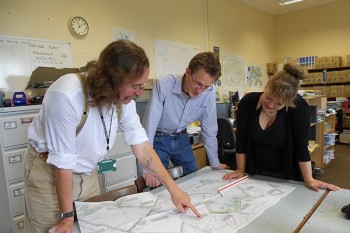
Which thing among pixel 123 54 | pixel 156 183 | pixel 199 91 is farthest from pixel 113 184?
pixel 123 54

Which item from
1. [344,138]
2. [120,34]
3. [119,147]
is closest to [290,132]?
[119,147]

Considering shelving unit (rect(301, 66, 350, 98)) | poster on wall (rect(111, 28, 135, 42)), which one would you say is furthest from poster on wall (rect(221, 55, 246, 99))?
poster on wall (rect(111, 28, 135, 42))

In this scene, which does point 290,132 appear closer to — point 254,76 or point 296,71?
point 296,71

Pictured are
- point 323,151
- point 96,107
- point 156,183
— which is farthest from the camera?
point 323,151

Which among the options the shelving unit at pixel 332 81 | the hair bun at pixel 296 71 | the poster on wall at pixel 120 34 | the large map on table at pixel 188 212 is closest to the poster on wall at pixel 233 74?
the shelving unit at pixel 332 81

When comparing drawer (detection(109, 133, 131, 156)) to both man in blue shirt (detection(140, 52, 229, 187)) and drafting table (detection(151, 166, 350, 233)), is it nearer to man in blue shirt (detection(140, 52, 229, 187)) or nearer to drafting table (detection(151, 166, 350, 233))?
man in blue shirt (detection(140, 52, 229, 187))

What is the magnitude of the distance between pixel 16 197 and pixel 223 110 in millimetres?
2844

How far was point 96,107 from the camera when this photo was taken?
972 mm

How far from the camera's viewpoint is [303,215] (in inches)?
37.7

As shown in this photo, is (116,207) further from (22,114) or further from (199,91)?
(22,114)

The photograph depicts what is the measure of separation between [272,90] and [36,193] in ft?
3.82

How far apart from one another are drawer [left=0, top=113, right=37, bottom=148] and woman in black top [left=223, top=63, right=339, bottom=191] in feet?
5.01

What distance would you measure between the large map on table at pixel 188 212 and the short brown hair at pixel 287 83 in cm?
43

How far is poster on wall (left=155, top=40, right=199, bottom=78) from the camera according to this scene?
3.77 metres
